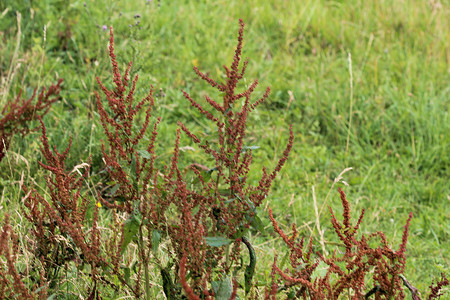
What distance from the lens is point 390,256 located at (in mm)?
1811

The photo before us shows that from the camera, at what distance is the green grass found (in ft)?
12.5

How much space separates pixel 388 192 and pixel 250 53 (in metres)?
2.00

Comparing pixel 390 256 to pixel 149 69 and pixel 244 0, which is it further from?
pixel 244 0

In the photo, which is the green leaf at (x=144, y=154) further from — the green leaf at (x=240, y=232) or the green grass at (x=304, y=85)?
the green grass at (x=304, y=85)

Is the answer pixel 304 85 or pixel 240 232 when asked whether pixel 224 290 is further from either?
pixel 304 85

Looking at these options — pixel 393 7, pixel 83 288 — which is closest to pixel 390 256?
pixel 83 288

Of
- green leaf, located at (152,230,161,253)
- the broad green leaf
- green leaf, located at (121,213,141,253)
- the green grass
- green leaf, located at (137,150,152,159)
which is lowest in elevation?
the green grass

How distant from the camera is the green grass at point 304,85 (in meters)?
3.82

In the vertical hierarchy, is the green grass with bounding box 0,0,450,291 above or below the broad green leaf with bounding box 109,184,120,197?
below

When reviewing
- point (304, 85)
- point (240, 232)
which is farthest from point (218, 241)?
point (304, 85)

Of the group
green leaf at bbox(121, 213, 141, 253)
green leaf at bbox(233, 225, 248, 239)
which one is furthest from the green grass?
green leaf at bbox(121, 213, 141, 253)

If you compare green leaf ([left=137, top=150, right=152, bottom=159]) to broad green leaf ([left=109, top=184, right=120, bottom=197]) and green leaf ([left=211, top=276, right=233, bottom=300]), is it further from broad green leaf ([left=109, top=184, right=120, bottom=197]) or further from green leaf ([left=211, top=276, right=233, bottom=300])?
green leaf ([left=211, top=276, right=233, bottom=300])

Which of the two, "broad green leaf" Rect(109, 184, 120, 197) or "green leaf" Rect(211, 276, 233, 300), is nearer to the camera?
"green leaf" Rect(211, 276, 233, 300)

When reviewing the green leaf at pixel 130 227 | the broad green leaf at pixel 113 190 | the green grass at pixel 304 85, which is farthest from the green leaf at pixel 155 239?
the green grass at pixel 304 85
